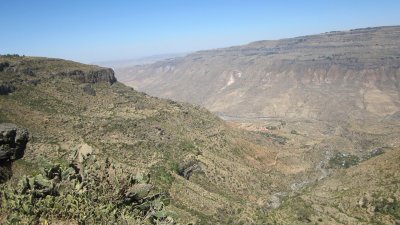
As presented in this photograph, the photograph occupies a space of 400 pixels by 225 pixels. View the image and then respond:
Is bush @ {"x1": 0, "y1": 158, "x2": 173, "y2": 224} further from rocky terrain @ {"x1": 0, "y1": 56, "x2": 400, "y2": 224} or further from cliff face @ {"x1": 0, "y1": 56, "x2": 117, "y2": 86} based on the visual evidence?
cliff face @ {"x1": 0, "y1": 56, "x2": 117, "y2": 86}

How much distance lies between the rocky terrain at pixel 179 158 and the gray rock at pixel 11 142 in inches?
9.0

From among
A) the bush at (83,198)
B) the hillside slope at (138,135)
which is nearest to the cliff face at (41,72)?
the hillside slope at (138,135)

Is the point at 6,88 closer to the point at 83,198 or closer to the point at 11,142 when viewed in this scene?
the point at 11,142

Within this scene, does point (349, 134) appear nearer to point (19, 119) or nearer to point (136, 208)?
point (19, 119)

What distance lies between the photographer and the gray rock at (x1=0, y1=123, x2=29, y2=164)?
20.8 m

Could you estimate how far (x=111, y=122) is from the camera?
235ft

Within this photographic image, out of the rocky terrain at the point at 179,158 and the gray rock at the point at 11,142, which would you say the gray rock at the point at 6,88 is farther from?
the gray rock at the point at 11,142

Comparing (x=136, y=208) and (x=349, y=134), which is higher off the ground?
(x=136, y=208)

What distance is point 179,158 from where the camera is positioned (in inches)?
2717

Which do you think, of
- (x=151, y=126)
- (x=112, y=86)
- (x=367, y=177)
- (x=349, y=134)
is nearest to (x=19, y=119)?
(x=151, y=126)

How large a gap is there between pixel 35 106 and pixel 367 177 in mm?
52744

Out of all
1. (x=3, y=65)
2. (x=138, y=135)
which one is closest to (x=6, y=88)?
(x=3, y=65)

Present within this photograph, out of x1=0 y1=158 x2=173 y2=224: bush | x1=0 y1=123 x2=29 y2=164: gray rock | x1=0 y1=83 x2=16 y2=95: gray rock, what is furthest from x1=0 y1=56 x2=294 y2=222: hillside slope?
x1=0 y1=123 x2=29 y2=164: gray rock

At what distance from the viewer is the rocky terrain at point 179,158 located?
5159 cm
